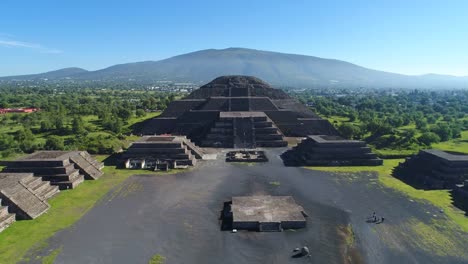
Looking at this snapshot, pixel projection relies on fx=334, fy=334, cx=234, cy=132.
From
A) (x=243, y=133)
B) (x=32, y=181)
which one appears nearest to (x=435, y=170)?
(x=243, y=133)

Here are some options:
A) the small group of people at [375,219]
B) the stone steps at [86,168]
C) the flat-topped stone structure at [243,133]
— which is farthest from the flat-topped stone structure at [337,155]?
the stone steps at [86,168]

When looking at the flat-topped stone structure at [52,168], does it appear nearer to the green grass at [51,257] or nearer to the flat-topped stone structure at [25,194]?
the flat-topped stone structure at [25,194]


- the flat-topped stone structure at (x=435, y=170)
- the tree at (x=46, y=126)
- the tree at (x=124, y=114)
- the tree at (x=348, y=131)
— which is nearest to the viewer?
the flat-topped stone structure at (x=435, y=170)

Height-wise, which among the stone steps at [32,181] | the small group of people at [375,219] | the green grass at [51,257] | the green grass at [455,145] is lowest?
the green grass at [51,257]

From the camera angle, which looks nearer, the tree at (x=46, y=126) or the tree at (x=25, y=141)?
the tree at (x=25, y=141)

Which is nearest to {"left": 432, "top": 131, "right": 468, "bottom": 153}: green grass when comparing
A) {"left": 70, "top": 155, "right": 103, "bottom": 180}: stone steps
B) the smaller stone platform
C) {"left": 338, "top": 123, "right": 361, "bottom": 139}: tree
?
{"left": 338, "top": 123, "right": 361, "bottom": 139}: tree

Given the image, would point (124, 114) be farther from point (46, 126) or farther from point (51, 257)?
point (51, 257)

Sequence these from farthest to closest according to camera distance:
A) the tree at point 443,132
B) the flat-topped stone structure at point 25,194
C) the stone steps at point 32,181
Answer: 1. the tree at point 443,132
2. the stone steps at point 32,181
3. the flat-topped stone structure at point 25,194
